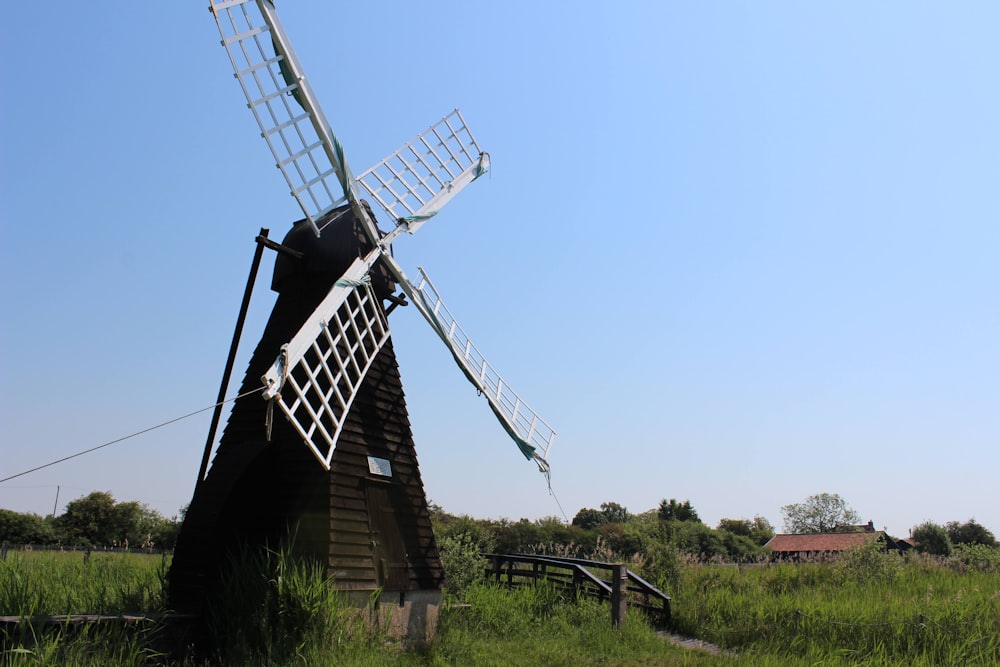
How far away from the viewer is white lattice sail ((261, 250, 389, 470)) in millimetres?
8680

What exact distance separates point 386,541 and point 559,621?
12.2 feet

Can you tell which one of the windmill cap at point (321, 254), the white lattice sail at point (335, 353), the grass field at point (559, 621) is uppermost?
the windmill cap at point (321, 254)

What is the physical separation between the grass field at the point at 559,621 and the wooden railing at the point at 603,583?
0.34 m

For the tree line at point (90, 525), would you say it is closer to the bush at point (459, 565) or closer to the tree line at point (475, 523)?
the tree line at point (475, 523)

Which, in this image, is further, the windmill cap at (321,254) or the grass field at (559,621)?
the windmill cap at (321,254)

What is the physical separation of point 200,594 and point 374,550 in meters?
2.20

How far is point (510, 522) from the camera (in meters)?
44.2

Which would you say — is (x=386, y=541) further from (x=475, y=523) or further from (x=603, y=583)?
(x=475, y=523)

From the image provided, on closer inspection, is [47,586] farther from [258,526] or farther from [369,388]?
[369,388]

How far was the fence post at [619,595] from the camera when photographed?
11.4m

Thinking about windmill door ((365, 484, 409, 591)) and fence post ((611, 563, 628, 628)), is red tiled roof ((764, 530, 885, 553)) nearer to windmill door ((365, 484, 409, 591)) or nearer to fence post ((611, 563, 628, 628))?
fence post ((611, 563, 628, 628))

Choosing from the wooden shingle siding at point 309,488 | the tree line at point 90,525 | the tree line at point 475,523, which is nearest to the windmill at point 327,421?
the wooden shingle siding at point 309,488

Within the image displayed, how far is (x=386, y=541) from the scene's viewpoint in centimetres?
963

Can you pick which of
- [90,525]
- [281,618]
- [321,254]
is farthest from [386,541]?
[90,525]
